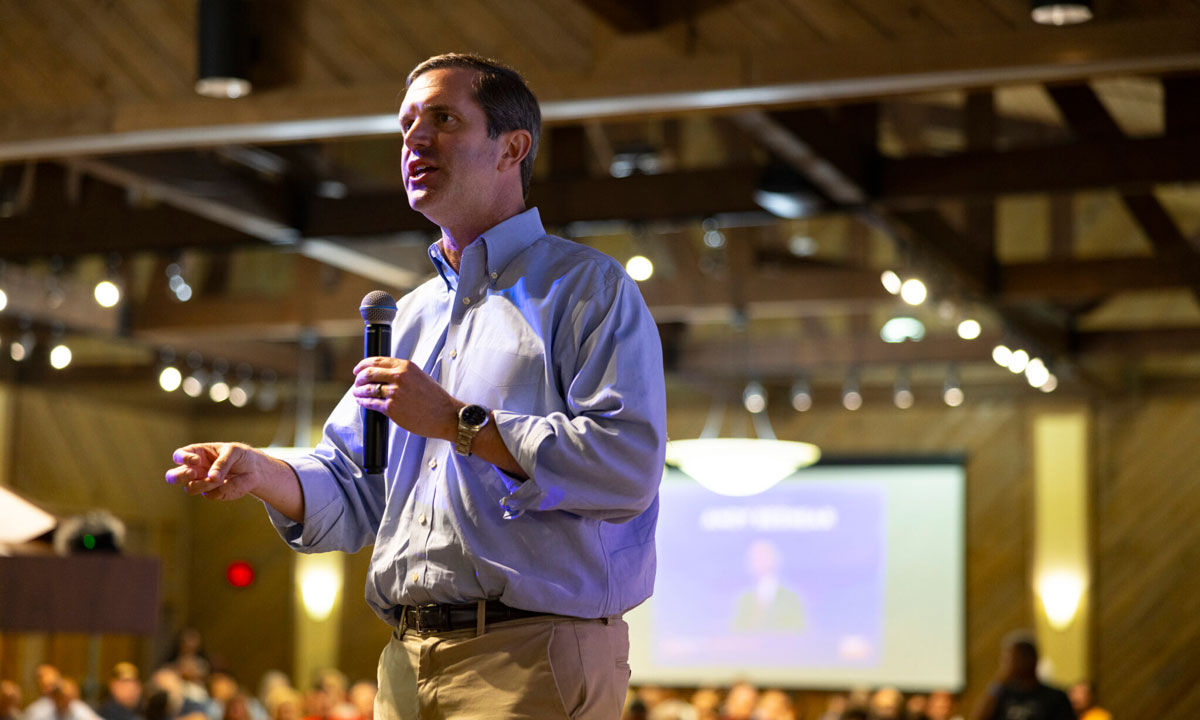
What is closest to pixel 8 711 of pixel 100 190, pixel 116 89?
pixel 100 190

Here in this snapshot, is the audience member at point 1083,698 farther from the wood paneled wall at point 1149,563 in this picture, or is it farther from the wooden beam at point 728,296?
the wooden beam at point 728,296

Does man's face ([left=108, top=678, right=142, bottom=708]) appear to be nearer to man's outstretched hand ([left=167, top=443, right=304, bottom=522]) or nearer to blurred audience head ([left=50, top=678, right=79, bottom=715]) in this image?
blurred audience head ([left=50, top=678, right=79, bottom=715])

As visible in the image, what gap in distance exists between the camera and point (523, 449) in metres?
1.67

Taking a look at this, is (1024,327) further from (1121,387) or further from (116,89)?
(116,89)

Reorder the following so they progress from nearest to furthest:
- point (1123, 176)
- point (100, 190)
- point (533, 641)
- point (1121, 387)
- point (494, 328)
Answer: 1. point (533, 641)
2. point (494, 328)
3. point (1123, 176)
4. point (100, 190)
5. point (1121, 387)

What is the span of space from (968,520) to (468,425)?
38.4ft

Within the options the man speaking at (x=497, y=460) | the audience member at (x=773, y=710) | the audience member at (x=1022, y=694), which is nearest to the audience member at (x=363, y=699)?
the audience member at (x=773, y=710)

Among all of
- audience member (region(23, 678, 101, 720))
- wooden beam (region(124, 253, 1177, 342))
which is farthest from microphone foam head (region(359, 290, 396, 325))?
wooden beam (region(124, 253, 1177, 342))

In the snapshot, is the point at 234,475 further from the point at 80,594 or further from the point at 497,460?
the point at 80,594

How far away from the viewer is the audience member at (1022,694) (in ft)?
24.7

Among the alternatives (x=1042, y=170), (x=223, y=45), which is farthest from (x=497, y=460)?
(x=1042, y=170)

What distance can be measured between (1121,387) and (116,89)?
9631 millimetres

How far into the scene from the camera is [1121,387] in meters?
12.4

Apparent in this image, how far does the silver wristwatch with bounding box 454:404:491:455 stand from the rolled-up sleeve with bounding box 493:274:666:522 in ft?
0.08
